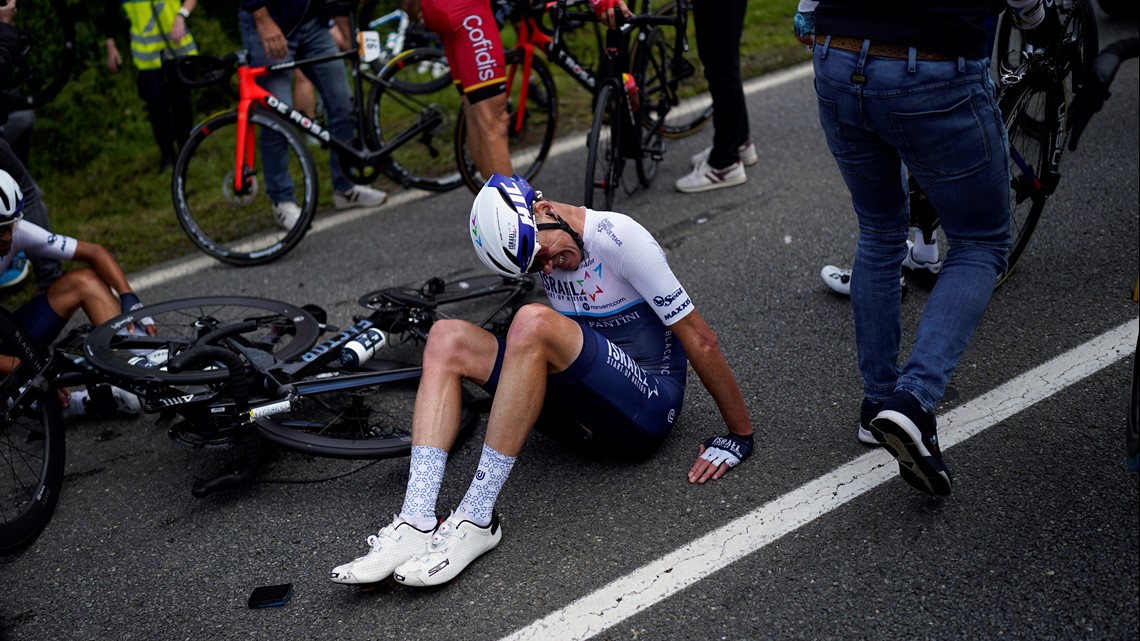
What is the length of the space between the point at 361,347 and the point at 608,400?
1.33 meters

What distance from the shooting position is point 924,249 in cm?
462

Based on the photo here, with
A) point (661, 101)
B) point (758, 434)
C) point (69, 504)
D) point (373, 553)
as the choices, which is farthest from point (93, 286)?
point (661, 101)

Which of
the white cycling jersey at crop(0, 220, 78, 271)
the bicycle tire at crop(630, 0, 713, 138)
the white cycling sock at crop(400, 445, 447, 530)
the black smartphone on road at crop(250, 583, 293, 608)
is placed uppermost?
the white cycling jersey at crop(0, 220, 78, 271)

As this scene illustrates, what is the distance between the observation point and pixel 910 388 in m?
3.07

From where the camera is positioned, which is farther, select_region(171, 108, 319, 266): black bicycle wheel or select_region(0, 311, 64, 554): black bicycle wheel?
select_region(171, 108, 319, 266): black bicycle wheel

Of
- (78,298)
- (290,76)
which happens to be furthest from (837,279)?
(290,76)

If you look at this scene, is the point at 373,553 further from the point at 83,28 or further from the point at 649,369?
the point at 83,28

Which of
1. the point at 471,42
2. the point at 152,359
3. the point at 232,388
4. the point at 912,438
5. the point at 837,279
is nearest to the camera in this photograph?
the point at 912,438

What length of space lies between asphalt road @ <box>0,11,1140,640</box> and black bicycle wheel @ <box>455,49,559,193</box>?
198 cm

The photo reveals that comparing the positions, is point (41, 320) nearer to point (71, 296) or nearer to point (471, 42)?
point (71, 296)

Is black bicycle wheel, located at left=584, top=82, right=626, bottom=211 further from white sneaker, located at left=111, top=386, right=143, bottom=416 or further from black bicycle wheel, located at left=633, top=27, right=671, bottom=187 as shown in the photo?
white sneaker, located at left=111, top=386, right=143, bottom=416

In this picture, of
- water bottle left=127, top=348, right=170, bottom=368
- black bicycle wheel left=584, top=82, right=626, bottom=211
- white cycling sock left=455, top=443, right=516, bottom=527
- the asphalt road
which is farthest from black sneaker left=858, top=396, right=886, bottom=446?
water bottle left=127, top=348, right=170, bottom=368

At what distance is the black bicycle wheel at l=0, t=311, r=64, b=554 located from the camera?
392 cm

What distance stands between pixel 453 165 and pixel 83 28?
4.09 metres
